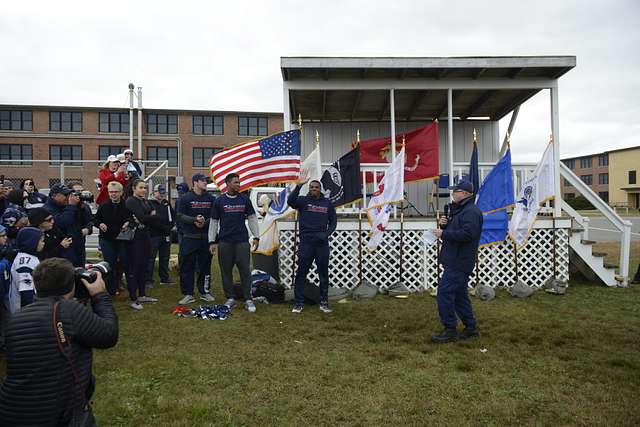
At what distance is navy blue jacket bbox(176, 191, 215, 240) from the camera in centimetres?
743

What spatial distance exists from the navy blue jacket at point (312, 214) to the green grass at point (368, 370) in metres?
1.21

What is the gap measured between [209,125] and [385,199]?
43.7 metres

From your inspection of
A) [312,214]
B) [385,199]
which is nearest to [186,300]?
[312,214]

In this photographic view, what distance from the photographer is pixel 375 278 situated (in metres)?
8.70

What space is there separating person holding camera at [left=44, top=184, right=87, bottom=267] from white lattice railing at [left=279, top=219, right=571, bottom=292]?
3.94 m

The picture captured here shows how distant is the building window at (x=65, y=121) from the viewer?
152ft

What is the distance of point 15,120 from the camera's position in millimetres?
45750

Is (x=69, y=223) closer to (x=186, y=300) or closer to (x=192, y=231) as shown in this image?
(x=192, y=231)

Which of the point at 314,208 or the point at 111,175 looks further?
the point at 111,175

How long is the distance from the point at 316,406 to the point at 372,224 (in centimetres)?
478

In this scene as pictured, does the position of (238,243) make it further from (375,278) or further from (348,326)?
(375,278)

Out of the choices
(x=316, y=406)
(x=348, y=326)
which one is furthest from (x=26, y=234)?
(x=348, y=326)

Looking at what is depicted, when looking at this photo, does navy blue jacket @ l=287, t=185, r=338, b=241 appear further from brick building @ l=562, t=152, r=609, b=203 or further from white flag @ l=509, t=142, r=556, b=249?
brick building @ l=562, t=152, r=609, b=203

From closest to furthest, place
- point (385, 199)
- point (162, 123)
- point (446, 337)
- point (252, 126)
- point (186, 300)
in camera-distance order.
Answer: point (446, 337) < point (186, 300) < point (385, 199) < point (162, 123) < point (252, 126)
